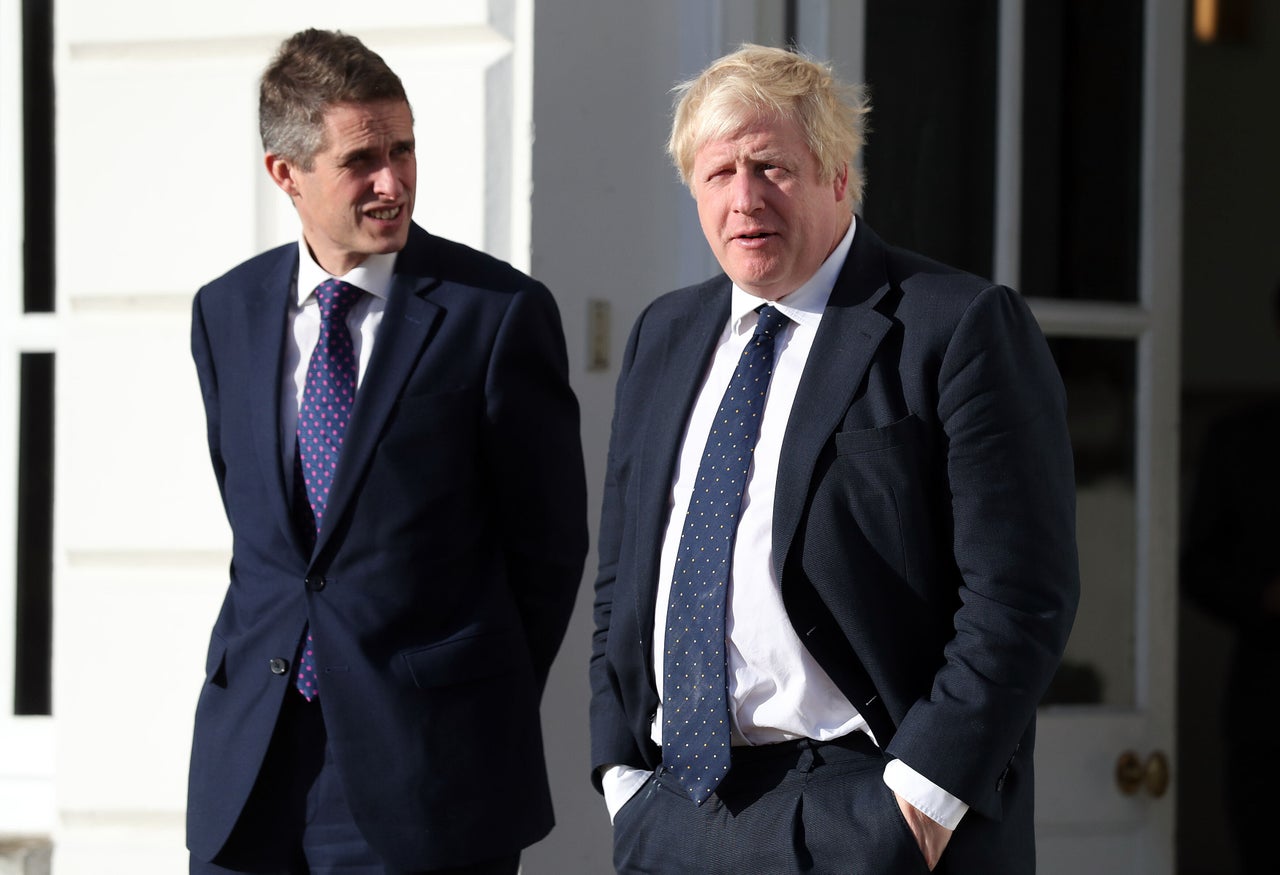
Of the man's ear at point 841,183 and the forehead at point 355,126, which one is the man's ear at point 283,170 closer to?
the forehead at point 355,126

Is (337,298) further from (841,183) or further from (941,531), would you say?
(941,531)

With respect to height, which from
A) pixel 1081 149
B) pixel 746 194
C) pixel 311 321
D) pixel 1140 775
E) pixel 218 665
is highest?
pixel 1081 149

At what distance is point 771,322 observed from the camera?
203 centimetres

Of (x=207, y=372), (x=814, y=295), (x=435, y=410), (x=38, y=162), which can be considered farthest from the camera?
(x=38, y=162)

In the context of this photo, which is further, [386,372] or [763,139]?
[386,372]

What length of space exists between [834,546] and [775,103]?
0.56m

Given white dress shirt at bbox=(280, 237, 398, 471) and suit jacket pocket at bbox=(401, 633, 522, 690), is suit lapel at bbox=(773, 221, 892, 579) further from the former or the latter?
white dress shirt at bbox=(280, 237, 398, 471)

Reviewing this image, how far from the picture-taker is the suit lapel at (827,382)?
1881mm

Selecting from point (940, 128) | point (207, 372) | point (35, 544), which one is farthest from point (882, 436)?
point (35, 544)

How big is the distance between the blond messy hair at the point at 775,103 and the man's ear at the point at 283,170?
69 centimetres

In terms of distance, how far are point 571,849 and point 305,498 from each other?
3.72ft

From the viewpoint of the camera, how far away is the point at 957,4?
3396 millimetres

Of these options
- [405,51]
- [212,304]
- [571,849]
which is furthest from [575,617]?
[405,51]

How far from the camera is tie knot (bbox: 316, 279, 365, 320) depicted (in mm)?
2344
